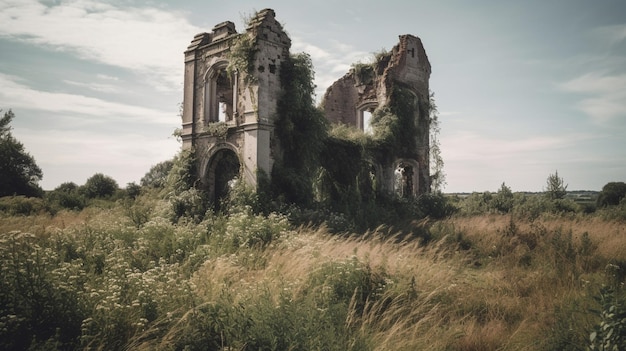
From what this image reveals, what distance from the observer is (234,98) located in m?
14.1

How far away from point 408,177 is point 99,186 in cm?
3036

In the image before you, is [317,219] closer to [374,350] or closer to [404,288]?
[404,288]

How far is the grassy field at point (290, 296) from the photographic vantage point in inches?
150

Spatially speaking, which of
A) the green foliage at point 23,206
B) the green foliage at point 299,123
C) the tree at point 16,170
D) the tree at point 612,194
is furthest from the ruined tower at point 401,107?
the tree at point 16,170

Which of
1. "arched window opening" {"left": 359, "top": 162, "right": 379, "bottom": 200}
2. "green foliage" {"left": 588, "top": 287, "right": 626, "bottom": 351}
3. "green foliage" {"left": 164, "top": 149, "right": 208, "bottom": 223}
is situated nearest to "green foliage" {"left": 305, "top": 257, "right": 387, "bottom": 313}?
"green foliage" {"left": 588, "top": 287, "right": 626, "bottom": 351}

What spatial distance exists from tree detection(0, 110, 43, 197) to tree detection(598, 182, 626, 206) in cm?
4446

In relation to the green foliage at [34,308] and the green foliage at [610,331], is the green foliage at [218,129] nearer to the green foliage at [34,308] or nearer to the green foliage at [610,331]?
the green foliage at [34,308]

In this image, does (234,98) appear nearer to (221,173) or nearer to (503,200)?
(221,173)

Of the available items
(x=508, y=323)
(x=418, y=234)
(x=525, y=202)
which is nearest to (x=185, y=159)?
(x=418, y=234)

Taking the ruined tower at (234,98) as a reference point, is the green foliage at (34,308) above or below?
below

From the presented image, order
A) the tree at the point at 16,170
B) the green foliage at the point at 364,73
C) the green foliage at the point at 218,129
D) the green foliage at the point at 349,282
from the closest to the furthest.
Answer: the green foliage at the point at 349,282 < the green foliage at the point at 218,129 < the green foliage at the point at 364,73 < the tree at the point at 16,170

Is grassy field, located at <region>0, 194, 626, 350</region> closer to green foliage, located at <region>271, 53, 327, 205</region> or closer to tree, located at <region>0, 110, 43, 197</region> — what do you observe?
green foliage, located at <region>271, 53, 327, 205</region>

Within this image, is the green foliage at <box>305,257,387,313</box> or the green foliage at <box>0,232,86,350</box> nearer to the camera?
the green foliage at <box>0,232,86,350</box>

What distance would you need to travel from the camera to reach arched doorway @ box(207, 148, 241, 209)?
14.9m
